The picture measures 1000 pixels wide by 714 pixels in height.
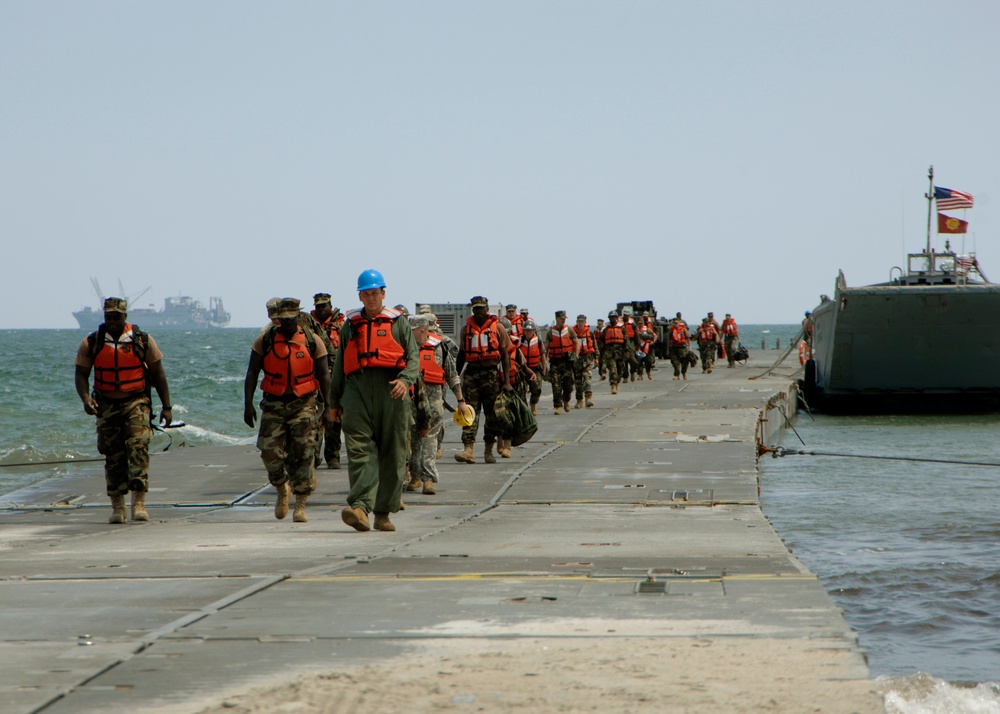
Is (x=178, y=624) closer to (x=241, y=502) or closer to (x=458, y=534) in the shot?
(x=458, y=534)

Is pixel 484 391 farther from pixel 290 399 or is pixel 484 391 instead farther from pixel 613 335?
pixel 613 335

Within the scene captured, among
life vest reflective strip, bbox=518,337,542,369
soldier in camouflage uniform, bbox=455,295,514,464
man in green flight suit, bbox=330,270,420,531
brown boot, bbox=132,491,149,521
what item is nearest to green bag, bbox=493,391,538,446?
soldier in camouflage uniform, bbox=455,295,514,464

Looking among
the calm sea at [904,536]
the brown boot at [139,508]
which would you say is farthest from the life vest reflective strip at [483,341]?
the brown boot at [139,508]

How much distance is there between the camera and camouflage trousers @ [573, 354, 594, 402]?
2211 cm

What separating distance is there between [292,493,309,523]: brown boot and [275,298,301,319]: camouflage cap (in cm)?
138

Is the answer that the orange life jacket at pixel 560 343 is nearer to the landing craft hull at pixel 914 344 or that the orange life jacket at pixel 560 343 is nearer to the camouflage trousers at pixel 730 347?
the landing craft hull at pixel 914 344

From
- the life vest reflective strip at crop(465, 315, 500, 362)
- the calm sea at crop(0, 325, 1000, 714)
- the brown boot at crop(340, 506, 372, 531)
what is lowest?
the calm sea at crop(0, 325, 1000, 714)

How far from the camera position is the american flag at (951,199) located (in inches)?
1302

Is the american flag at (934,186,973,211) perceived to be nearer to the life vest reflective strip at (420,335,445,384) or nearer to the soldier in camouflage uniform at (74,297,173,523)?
the life vest reflective strip at (420,335,445,384)

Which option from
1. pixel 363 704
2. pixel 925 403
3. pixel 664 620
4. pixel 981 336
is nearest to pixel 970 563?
pixel 664 620

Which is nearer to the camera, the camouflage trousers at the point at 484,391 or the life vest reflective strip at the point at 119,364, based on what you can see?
the life vest reflective strip at the point at 119,364

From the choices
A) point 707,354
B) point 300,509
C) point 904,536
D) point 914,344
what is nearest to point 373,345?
point 300,509

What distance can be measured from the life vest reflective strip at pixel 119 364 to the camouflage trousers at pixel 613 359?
19088 millimetres

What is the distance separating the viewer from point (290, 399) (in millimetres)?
9406
